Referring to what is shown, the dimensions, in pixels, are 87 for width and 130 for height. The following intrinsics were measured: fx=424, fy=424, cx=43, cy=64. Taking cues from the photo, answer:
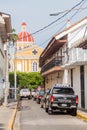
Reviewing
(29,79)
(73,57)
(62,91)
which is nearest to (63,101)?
(62,91)

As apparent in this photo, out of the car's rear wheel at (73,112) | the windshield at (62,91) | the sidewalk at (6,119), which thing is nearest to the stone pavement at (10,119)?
the sidewalk at (6,119)

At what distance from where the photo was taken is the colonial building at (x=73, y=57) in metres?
29.3

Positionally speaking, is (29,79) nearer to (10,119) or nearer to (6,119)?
(6,119)

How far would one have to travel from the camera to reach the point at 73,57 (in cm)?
3167

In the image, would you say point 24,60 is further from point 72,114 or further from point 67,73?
point 72,114

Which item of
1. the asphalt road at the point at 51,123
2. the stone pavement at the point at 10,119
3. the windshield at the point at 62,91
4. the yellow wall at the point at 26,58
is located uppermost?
the yellow wall at the point at 26,58

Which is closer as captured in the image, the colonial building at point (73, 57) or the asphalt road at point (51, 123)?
the asphalt road at point (51, 123)

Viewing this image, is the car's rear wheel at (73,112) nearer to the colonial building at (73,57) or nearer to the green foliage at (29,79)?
the colonial building at (73,57)

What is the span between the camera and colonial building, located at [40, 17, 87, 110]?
2931 centimetres

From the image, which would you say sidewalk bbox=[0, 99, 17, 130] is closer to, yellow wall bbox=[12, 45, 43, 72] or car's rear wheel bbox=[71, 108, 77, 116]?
car's rear wheel bbox=[71, 108, 77, 116]

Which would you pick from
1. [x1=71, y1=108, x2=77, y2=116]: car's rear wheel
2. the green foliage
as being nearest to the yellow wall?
the green foliage

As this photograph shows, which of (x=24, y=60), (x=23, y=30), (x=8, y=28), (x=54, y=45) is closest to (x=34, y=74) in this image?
(x=24, y=60)

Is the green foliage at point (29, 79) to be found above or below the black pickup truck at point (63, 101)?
above

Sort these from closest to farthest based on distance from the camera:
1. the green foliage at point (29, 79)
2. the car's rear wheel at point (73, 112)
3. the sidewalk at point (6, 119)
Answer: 1. the sidewalk at point (6, 119)
2. the car's rear wheel at point (73, 112)
3. the green foliage at point (29, 79)
